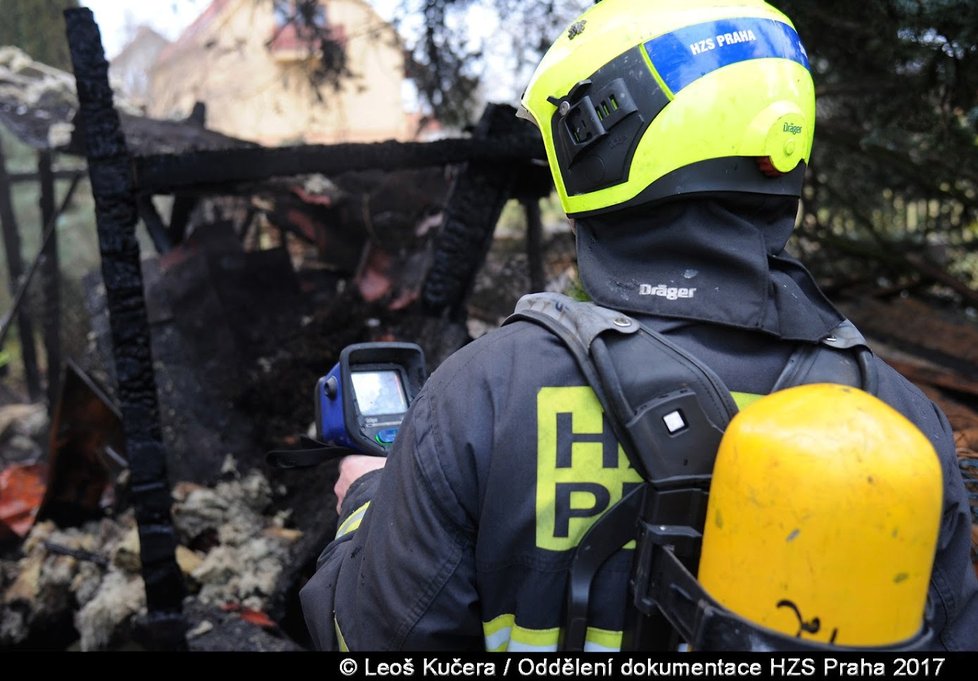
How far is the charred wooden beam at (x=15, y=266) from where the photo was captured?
7836 millimetres

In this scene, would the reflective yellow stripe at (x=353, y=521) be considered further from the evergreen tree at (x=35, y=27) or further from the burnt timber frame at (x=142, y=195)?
the evergreen tree at (x=35, y=27)

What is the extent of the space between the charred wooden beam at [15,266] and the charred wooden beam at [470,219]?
18.5 ft

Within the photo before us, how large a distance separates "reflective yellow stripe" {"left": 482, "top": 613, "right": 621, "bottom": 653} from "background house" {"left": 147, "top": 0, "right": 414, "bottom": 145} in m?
4.86

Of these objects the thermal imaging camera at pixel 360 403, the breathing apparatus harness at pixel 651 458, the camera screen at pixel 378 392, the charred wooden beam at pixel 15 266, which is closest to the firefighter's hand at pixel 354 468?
the thermal imaging camera at pixel 360 403

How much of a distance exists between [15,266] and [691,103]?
8.60m

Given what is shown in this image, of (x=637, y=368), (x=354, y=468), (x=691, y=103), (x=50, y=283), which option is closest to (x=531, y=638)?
(x=637, y=368)

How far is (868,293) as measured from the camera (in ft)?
18.0

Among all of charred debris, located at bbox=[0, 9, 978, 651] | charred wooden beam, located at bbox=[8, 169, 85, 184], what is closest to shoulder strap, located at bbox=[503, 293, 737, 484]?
charred debris, located at bbox=[0, 9, 978, 651]

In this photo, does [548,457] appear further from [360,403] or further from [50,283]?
[50,283]

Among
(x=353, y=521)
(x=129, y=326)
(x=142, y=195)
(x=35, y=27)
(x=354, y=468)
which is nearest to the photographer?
(x=353, y=521)

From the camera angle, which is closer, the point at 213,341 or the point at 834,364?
the point at 834,364

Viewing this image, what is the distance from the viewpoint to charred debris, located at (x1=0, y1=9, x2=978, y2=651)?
3326 mm

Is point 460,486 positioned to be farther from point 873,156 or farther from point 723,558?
point 873,156

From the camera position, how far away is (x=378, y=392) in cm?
188
